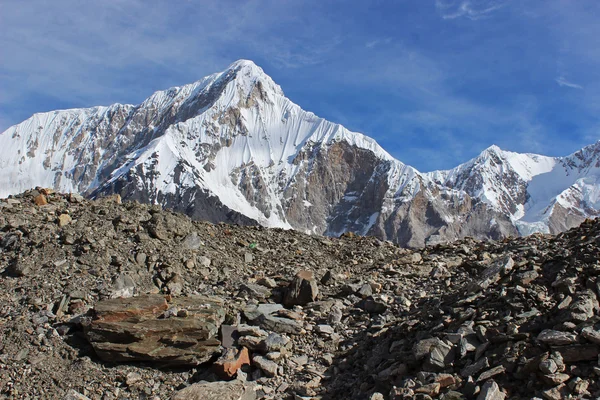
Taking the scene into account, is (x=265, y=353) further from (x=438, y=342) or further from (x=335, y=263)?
(x=335, y=263)

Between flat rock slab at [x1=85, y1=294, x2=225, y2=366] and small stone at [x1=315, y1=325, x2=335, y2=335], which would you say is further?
small stone at [x1=315, y1=325, x2=335, y2=335]

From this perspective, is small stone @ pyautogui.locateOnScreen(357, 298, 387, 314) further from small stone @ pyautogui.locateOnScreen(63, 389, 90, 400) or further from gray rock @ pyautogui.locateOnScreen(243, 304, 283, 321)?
small stone @ pyautogui.locateOnScreen(63, 389, 90, 400)

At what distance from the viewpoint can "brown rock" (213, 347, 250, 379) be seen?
1037cm

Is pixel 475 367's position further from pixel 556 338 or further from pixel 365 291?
pixel 365 291

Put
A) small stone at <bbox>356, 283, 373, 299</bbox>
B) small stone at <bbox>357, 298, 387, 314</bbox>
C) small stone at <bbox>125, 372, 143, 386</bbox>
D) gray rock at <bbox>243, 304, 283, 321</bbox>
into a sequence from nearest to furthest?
small stone at <bbox>125, 372, 143, 386</bbox>, gray rock at <bbox>243, 304, 283, 321</bbox>, small stone at <bbox>357, 298, 387, 314</bbox>, small stone at <bbox>356, 283, 373, 299</bbox>

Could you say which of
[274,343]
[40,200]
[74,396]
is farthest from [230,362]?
[40,200]

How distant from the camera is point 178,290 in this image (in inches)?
536

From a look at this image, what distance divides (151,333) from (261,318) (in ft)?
7.76

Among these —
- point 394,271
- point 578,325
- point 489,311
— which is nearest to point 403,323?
point 489,311

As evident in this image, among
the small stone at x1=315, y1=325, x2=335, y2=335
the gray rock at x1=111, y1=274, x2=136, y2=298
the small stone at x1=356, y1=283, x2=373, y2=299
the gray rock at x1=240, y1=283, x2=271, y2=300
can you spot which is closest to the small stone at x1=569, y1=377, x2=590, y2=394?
the small stone at x1=315, y1=325, x2=335, y2=335

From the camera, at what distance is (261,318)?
1204cm

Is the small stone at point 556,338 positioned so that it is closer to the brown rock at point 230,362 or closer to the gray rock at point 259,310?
the brown rock at point 230,362

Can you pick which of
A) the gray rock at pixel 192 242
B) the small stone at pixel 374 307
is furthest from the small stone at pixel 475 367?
the gray rock at pixel 192 242

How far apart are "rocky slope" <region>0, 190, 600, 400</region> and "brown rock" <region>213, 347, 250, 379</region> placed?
3 centimetres
